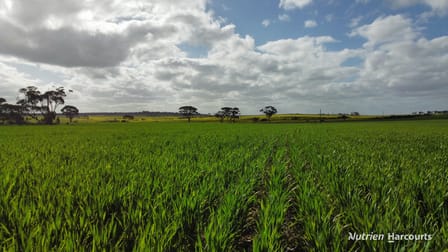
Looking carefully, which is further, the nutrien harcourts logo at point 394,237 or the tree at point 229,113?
the tree at point 229,113

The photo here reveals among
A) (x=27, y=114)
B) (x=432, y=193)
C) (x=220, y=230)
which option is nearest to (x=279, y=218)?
(x=220, y=230)

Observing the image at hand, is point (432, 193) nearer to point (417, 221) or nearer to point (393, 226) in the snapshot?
point (417, 221)

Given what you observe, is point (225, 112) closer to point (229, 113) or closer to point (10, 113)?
point (229, 113)

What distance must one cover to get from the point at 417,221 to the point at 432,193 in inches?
57.9

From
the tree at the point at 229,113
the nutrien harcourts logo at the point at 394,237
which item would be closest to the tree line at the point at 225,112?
the tree at the point at 229,113

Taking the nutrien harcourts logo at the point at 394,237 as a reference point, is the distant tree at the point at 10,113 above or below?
above

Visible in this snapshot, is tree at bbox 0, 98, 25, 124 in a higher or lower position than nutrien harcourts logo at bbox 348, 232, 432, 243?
higher

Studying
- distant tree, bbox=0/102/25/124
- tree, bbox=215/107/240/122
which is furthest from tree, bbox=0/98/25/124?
tree, bbox=215/107/240/122

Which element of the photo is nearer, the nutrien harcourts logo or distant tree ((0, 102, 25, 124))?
the nutrien harcourts logo

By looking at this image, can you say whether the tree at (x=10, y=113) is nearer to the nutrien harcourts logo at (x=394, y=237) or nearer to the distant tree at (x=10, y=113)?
the distant tree at (x=10, y=113)

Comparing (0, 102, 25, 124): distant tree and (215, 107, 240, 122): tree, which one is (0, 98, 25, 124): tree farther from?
(215, 107, 240, 122): tree

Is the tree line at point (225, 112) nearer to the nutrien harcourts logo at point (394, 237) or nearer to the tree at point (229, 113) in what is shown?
the tree at point (229, 113)

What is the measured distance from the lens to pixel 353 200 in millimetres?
3133

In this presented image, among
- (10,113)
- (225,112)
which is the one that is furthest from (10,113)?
(225,112)
